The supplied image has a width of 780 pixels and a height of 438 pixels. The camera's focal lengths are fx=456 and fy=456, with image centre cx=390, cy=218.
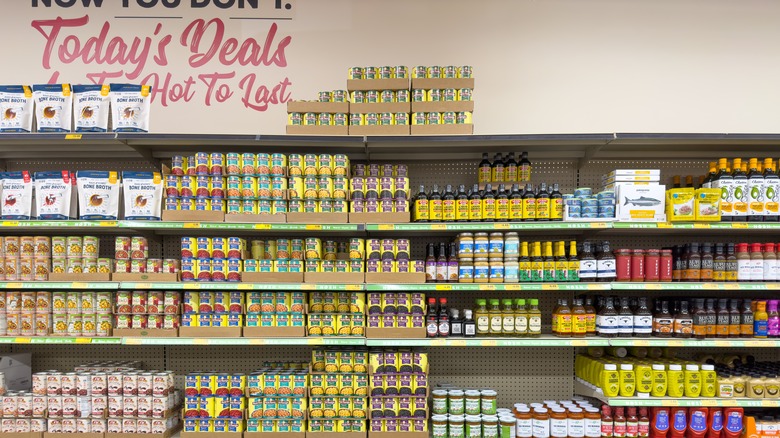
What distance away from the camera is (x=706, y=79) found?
3629 mm

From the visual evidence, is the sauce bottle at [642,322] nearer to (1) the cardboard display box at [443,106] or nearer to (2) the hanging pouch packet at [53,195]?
(1) the cardboard display box at [443,106]

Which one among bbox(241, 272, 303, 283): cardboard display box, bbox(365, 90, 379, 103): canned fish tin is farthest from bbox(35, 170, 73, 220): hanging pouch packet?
bbox(365, 90, 379, 103): canned fish tin

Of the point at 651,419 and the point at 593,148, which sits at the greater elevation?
the point at 593,148

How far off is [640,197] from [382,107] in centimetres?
178

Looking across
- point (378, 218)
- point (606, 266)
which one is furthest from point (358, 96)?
point (606, 266)

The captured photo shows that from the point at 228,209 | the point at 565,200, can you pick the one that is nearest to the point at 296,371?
the point at 228,209

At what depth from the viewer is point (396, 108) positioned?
297 cm

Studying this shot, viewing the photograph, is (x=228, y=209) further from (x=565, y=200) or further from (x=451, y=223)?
(x=565, y=200)

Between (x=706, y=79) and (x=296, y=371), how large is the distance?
383 centimetres

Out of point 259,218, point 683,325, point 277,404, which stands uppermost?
point 259,218

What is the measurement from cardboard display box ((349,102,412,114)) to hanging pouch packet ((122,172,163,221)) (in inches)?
53.7

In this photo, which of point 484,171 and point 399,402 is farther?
point 484,171

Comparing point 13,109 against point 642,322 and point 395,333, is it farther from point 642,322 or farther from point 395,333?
point 642,322

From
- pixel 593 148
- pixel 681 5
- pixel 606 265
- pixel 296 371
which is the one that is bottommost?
pixel 296 371
